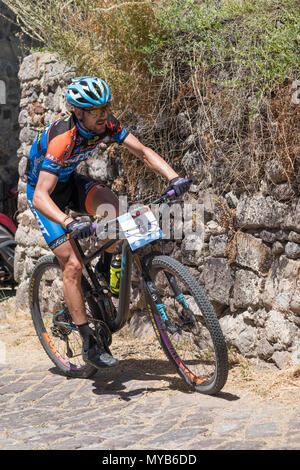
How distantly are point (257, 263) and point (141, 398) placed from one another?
3.95 feet

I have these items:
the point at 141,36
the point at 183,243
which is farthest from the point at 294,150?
the point at 141,36

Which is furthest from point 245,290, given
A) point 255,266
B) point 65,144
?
point 65,144

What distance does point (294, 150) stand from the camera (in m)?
3.97

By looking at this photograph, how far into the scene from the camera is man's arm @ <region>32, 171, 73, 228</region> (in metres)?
Result: 3.95

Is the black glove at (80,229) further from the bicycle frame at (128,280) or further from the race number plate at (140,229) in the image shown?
the bicycle frame at (128,280)

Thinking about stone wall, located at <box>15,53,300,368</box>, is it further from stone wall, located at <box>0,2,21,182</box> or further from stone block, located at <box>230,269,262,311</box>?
stone wall, located at <box>0,2,21,182</box>

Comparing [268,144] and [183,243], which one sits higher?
[268,144]

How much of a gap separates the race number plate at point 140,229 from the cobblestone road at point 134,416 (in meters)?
1.02

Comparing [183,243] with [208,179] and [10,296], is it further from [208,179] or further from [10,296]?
[10,296]

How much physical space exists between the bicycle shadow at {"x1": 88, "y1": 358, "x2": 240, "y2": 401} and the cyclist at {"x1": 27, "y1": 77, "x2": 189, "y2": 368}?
249mm

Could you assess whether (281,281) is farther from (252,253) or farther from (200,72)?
(200,72)

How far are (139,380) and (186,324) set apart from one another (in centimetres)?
70

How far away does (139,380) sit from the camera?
14.6 feet

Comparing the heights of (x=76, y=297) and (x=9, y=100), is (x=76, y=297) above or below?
below
